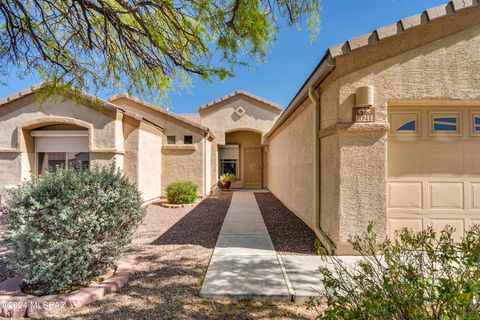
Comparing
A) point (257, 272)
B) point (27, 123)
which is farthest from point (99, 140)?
point (257, 272)

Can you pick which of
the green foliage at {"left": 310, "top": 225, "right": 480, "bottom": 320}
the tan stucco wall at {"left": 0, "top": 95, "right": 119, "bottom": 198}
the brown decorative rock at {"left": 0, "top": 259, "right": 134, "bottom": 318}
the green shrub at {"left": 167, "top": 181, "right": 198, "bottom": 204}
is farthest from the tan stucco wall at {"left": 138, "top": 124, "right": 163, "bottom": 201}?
the green foliage at {"left": 310, "top": 225, "right": 480, "bottom": 320}

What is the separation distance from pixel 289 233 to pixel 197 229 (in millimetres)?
2779

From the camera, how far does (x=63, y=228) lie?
3.64 metres

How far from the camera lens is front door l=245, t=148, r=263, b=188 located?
20828 mm

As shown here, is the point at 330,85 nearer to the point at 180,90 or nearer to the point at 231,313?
the point at 180,90

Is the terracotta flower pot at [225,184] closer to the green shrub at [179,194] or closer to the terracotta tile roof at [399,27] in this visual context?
the green shrub at [179,194]

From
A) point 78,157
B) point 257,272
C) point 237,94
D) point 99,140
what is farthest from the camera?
point 237,94

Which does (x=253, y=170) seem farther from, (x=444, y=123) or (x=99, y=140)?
(x=444, y=123)

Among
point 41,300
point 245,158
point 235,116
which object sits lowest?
point 41,300

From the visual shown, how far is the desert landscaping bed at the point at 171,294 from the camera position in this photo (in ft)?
10.7

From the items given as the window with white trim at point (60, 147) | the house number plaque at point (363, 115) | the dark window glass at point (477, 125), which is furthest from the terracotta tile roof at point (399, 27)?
the window with white trim at point (60, 147)

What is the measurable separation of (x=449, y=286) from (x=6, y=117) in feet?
49.7

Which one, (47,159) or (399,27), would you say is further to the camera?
(47,159)

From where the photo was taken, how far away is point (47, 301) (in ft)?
11.1
